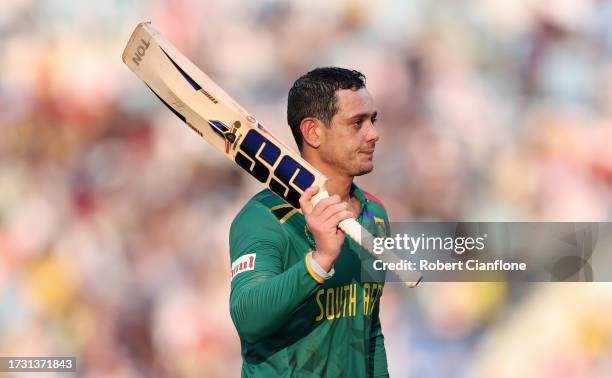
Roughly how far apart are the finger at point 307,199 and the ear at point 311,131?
0.29 metres

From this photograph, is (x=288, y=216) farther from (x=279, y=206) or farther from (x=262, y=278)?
(x=262, y=278)

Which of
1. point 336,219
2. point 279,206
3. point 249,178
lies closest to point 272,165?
point 279,206

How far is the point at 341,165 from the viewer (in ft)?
6.40

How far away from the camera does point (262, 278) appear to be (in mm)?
1697

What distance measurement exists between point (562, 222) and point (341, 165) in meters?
2.24

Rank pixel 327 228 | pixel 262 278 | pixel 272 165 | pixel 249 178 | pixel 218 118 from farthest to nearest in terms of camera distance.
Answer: pixel 249 178 → pixel 218 118 → pixel 272 165 → pixel 262 278 → pixel 327 228

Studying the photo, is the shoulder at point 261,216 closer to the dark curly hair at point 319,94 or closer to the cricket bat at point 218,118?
the cricket bat at point 218,118

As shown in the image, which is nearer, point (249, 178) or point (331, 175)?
point (331, 175)

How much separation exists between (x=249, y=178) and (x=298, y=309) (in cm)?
229

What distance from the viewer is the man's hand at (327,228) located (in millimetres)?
1578

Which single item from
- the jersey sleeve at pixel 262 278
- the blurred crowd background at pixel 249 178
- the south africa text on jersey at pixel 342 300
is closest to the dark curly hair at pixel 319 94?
the jersey sleeve at pixel 262 278

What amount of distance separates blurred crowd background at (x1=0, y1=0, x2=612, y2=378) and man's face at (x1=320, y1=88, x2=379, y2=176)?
1.89 m

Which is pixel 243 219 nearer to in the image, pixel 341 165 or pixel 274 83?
pixel 341 165

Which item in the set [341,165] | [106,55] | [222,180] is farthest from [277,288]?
[106,55]
